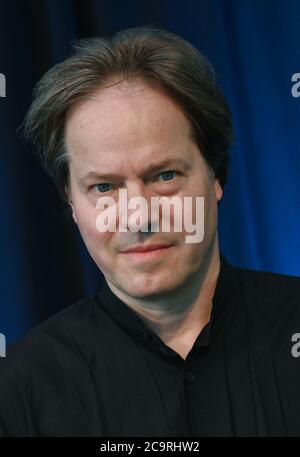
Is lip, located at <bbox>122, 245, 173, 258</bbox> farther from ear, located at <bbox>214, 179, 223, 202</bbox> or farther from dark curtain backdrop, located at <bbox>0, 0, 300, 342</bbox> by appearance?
dark curtain backdrop, located at <bbox>0, 0, 300, 342</bbox>

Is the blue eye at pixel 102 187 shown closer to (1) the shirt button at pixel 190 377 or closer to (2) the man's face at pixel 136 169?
(2) the man's face at pixel 136 169

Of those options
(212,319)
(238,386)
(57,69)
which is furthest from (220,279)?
(57,69)

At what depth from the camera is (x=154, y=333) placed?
1.14 m

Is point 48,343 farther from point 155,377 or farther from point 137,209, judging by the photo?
point 137,209

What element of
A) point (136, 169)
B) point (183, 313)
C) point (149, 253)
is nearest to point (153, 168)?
point (136, 169)

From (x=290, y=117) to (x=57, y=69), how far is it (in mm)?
615

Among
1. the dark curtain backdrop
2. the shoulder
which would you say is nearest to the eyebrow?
the shoulder

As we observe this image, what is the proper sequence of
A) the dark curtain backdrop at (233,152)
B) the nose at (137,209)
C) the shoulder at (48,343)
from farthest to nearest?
1. the dark curtain backdrop at (233,152)
2. the shoulder at (48,343)
3. the nose at (137,209)

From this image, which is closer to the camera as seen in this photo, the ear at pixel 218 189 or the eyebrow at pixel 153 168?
the eyebrow at pixel 153 168

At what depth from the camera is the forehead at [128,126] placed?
1.05 m

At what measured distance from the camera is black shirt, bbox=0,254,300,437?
108 centimetres

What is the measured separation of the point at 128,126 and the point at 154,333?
Result: 335 millimetres

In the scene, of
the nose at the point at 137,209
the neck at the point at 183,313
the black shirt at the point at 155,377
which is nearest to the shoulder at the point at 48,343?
the black shirt at the point at 155,377

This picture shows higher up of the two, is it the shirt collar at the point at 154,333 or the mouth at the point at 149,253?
the mouth at the point at 149,253
